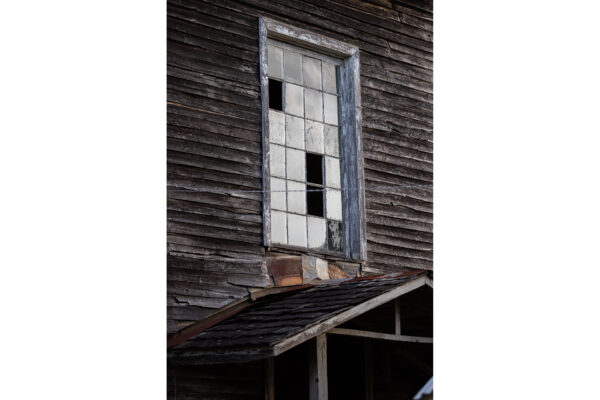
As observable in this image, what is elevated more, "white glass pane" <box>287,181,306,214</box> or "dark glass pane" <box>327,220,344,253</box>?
"white glass pane" <box>287,181,306,214</box>

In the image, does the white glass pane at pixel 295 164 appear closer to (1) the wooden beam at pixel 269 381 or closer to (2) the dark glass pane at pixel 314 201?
(2) the dark glass pane at pixel 314 201

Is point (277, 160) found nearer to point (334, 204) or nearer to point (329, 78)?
point (334, 204)

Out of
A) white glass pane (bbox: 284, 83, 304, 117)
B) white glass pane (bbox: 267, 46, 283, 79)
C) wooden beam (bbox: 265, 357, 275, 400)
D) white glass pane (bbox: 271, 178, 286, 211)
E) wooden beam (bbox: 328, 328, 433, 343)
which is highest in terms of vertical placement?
white glass pane (bbox: 267, 46, 283, 79)

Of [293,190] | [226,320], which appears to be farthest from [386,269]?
[226,320]

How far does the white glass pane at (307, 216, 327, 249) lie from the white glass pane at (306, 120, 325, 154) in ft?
2.10

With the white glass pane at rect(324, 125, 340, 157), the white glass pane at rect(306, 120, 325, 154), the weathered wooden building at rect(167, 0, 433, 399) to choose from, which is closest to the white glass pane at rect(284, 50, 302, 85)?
the weathered wooden building at rect(167, 0, 433, 399)

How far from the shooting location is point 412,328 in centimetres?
895

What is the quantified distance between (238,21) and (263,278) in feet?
7.23

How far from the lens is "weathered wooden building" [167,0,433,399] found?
767 cm

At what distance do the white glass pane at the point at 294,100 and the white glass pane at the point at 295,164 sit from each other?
0.36 m

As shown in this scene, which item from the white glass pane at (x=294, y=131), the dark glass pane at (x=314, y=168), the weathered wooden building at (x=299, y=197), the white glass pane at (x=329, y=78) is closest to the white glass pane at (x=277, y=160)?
the weathered wooden building at (x=299, y=197)

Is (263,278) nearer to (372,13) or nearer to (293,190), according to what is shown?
(293,190)

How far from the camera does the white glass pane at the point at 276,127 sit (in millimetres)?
8688

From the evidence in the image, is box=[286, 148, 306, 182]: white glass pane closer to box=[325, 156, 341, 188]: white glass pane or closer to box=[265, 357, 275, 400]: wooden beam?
box=[325, 156, 341, 188]: white glass pane
